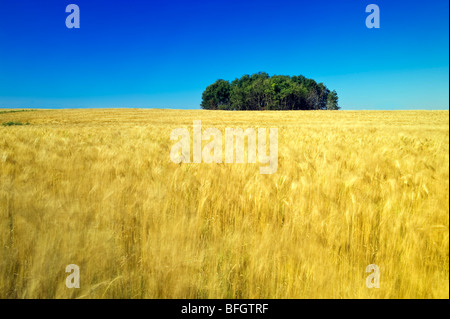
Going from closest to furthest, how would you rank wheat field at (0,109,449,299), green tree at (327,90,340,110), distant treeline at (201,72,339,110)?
wheat field at (0,109,449,299) < distant treeline at (201,72,339,110) < green tree at (327,90,340,110)

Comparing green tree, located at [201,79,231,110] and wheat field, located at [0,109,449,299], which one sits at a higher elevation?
green tree, located at [201,79,231,110]

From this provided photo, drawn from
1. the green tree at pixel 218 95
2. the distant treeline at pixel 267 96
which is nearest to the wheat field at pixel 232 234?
the distant treeline at pixel 267 96

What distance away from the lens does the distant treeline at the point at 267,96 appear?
6619cm

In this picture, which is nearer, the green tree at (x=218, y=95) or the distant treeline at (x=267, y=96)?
the distant treeline at (x=267, y=96)

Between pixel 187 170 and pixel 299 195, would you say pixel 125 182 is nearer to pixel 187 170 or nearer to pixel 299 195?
pixel 187 170

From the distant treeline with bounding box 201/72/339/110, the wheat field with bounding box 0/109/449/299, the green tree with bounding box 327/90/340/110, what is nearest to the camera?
the wheat field with bounding box 0/109/449/299

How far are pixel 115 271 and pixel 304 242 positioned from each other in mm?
1215

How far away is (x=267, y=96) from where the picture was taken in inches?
2670

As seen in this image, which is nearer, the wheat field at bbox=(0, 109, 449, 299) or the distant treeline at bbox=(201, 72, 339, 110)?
the wheat field at bbox=(0, 109, 449, 299)

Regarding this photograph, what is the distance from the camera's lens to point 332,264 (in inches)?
59.0

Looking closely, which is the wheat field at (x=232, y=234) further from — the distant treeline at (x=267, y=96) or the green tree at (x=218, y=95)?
the green tree at (x=218, y=95)

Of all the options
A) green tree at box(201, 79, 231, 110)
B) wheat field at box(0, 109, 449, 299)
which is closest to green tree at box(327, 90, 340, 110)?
green tree at box(201, 79, 231, 110)

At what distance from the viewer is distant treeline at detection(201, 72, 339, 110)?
217ft

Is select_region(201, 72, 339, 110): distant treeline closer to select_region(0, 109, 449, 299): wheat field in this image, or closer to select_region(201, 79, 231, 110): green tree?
select_region(201, 79, 231, 110): green tree
